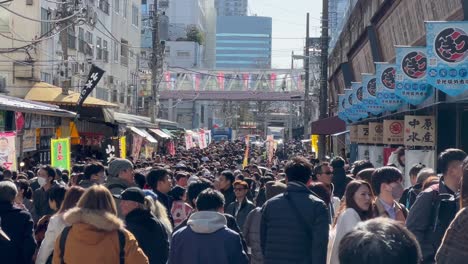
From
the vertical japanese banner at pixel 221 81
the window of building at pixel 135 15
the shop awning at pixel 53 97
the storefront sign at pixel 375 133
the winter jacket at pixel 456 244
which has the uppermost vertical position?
the window of building at pixel 135 15

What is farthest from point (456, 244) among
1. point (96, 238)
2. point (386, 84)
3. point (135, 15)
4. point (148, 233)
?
point (135, 15)

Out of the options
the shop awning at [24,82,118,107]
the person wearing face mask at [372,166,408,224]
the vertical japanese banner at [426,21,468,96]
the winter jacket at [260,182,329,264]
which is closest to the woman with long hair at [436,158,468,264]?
the winter jacket at [260,182,329,264]

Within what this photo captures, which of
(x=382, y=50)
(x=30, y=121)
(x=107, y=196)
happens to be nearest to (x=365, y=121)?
(x=382, y=50)

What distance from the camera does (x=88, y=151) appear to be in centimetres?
3272

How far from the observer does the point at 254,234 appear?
8.94 m

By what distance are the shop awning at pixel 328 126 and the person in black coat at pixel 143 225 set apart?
26902mm

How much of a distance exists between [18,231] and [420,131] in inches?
441

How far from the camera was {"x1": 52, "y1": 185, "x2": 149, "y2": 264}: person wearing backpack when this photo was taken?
5898mm

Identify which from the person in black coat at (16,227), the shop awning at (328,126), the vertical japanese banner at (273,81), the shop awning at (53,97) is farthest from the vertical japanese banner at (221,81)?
the person in black coat at (16,227)

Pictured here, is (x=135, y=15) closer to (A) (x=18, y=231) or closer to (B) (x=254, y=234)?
(B) (x=254, y=234)

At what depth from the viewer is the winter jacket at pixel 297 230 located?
7449mm

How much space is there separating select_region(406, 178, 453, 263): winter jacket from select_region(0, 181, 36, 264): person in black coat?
3412 mm

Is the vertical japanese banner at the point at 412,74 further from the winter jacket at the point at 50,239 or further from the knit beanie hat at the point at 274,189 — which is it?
the winter jacket at the point at 50,239

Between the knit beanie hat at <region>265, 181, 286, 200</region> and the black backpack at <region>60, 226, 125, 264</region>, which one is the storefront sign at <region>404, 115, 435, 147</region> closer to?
the knit beanie hat at <region>265, 181, 286, 200</region>
